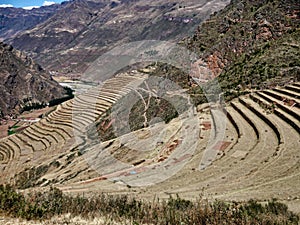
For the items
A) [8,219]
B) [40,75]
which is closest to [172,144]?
[8,219]

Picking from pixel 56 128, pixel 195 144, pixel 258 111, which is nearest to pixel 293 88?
pixel 258 111

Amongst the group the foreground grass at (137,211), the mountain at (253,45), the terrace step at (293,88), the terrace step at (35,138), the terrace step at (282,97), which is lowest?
the foreground grass at (137,211)

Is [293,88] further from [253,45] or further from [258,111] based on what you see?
[253,45]

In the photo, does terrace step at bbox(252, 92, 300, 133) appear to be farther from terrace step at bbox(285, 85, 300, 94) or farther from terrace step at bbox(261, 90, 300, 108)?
terrace step at bbox(285, 85, 300, 94)

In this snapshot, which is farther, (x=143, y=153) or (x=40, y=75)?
(x=40, y=75)

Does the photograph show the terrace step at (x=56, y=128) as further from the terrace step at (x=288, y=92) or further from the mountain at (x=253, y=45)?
the terrace step at (x=288, y=92)

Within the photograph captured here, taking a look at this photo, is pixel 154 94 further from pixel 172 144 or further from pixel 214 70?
pixel 172 144

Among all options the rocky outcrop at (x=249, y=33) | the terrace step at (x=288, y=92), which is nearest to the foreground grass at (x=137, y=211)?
the terrace step at (x=288, y=92)
